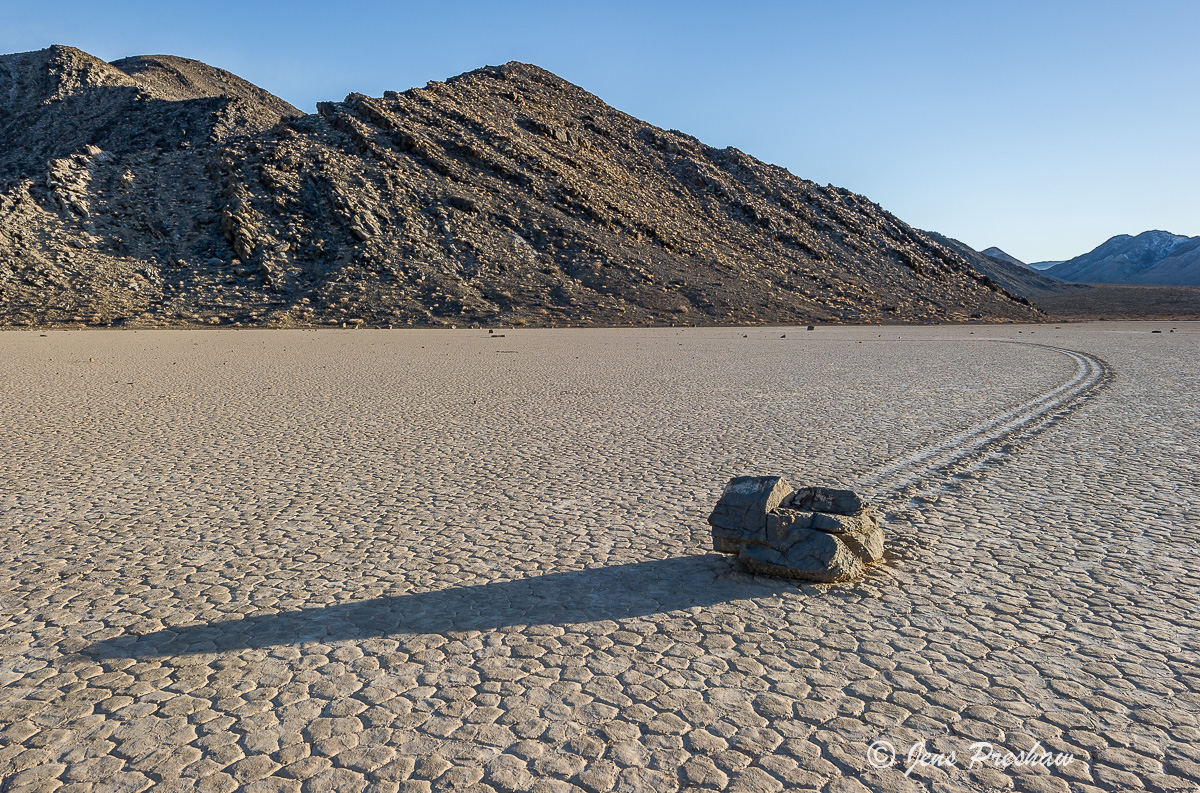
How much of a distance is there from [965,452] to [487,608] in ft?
16.7

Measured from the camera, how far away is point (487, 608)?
3.55m

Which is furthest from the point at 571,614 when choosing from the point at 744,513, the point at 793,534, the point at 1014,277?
the point at 1014,277

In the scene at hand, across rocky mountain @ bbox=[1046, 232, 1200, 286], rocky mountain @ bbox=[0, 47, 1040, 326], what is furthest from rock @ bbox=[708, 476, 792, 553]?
rocky mountain @ bbox=[1046, 232, 1200, 286]

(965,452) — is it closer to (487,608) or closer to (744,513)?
(744,513)

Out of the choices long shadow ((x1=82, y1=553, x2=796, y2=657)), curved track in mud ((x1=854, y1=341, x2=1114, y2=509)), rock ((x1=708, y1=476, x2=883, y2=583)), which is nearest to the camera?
long shadow ((x1=82, y1=553, x2=796, y2=657))

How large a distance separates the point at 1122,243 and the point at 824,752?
22356cm

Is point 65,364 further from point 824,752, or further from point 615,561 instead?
point 824,752

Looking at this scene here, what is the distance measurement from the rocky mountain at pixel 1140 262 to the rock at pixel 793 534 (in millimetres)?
173043

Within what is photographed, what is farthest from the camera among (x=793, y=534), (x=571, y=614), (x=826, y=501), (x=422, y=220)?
(x=422, y=220)

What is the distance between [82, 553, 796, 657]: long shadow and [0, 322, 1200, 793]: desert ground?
0.8 inches

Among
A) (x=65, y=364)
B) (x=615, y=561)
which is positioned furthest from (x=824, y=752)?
(x=65, y=364)

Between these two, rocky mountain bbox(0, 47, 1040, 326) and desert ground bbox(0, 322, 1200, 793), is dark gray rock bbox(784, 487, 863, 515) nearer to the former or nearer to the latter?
desert ground bbox(0, 322, 1200, 793)

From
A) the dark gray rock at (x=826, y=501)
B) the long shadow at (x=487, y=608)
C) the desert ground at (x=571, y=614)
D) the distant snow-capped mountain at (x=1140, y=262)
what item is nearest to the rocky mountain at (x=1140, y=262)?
the distant snow-capped mountain at (x=1140, y=262)

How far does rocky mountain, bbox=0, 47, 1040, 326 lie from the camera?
38.0 meters
